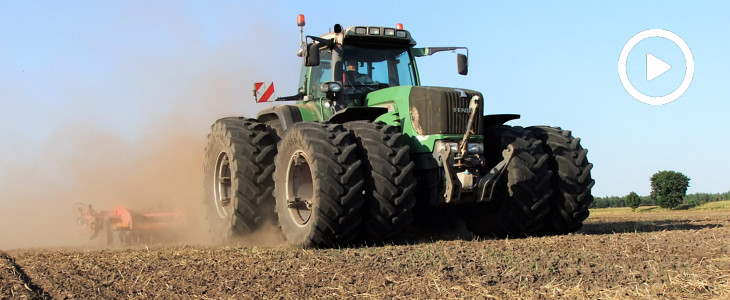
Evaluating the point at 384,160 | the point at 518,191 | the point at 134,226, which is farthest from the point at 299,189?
the point at 134,226

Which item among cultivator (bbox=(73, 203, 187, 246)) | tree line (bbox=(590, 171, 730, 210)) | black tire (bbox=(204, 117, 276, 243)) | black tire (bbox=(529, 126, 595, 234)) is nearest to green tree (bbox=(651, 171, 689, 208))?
tree line (bbox=(590, 171, 730, 210))

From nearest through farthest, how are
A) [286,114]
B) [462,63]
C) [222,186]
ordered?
[286,114]
[462,63]
[222,186]

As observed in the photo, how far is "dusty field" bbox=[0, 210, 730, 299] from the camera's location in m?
5.20

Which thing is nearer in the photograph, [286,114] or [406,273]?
[406,273]

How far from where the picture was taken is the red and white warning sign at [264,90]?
1112 cm

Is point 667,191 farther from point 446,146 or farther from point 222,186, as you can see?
point 446,146

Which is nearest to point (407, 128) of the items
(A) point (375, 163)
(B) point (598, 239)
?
(A) point (375, 163)

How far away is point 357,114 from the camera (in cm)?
910

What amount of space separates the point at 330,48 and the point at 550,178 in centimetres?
339

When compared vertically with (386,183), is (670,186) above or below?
above

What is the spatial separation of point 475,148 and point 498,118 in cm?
118

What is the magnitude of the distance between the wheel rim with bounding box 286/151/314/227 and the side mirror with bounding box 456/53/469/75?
2.85 metres

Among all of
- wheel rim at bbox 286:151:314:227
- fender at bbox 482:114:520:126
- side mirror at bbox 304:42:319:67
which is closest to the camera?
wheel rim at bbox 286:151:314:227

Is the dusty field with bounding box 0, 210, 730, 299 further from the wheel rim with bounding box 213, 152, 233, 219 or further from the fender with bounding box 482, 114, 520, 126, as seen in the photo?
the wheel rim with bounding box 213, 152, 233, 219
